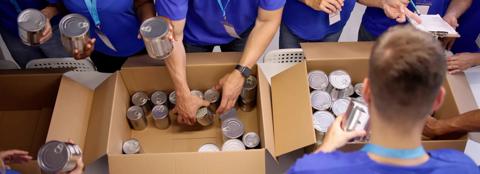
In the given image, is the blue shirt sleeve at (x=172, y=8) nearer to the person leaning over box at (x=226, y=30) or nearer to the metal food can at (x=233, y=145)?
the person leaning over box at (x=226, y=30)

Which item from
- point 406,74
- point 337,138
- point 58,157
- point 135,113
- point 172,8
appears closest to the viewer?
point 406,74

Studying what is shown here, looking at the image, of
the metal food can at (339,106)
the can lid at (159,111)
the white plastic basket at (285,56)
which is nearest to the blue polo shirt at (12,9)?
the can lid at (159,111)

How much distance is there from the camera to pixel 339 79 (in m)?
1.68

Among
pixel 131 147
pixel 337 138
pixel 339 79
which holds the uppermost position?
pixel 337 138

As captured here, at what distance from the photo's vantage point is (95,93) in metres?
1.68

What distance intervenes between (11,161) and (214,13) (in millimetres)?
924

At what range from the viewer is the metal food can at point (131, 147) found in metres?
1.60

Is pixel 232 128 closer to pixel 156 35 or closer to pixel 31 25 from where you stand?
pixel 156 35

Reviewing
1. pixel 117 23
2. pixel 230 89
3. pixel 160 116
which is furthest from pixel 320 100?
pixel 117 23

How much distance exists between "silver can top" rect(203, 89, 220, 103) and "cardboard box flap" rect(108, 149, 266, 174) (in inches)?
15.0

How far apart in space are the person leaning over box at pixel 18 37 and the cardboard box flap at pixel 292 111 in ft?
2.94

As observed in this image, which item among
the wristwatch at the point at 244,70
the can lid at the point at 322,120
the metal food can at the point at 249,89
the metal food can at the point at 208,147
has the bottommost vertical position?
the metal food can at the point at 208,147

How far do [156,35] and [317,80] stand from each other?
68 cm

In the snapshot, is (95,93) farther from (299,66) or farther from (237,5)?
(299,66)
